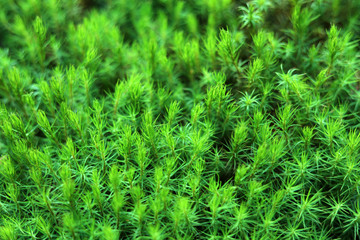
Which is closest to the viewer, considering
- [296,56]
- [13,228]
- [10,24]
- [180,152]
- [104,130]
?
[13,228]

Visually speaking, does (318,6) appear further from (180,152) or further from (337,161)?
(180,152)

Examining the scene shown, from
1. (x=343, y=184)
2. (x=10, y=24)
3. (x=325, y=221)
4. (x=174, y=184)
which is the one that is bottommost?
(x=325, y=221)

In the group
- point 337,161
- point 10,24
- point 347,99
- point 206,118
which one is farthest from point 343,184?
point 10,24

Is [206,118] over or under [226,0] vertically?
under

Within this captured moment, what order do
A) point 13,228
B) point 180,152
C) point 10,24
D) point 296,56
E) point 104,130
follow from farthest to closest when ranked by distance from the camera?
point 10,24 → point 296,56 → point 104,130 → point 180,152 → point 13,228

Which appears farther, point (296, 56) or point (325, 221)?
point (296, 56)

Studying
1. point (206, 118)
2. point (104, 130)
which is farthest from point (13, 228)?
point (206, 118)
